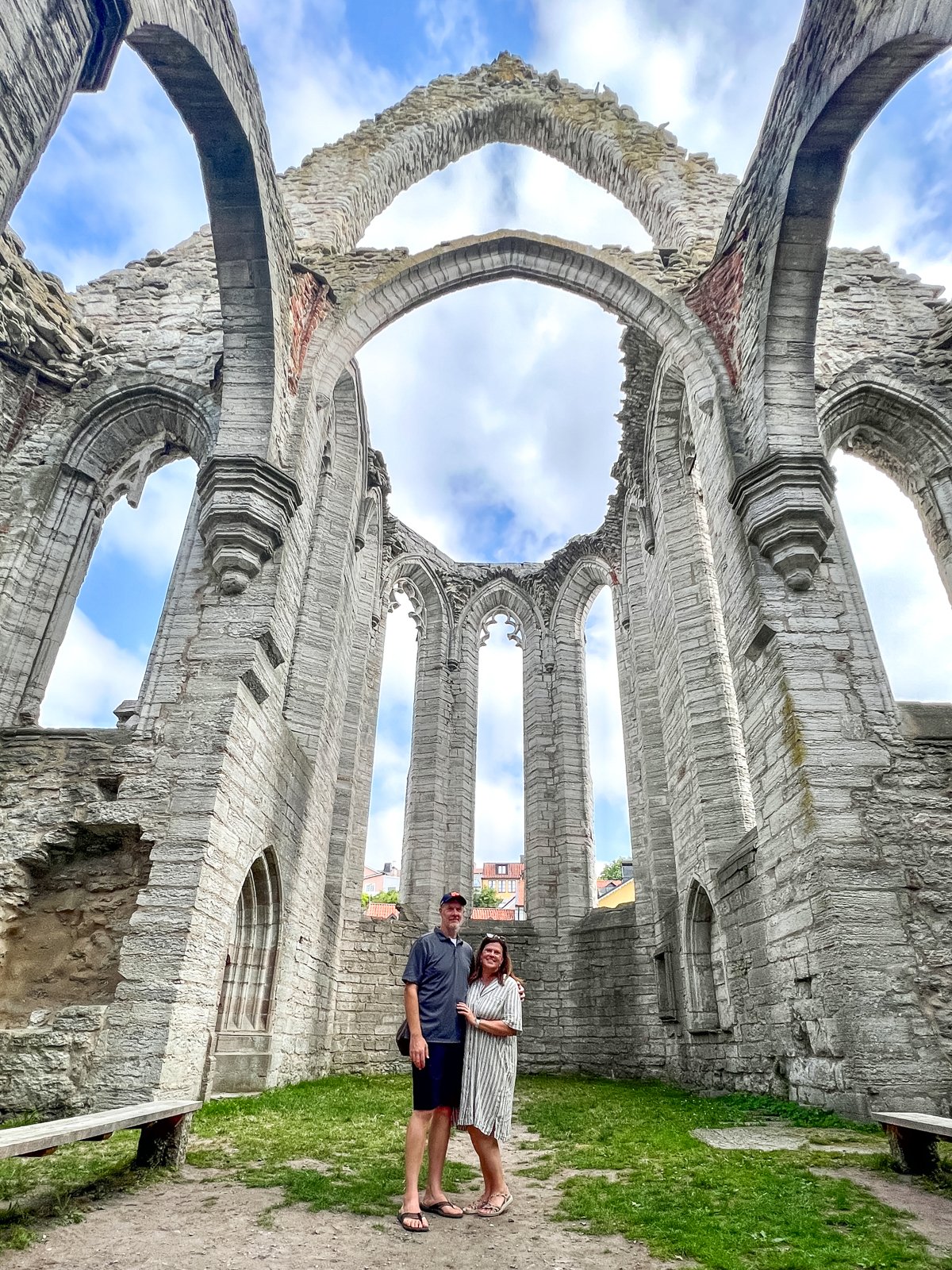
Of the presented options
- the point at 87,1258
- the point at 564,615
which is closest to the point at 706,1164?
the point at 87,1258

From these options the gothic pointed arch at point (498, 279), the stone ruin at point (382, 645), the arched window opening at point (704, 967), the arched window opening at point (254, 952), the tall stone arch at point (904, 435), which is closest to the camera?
the stone ruin at point (382, 645)

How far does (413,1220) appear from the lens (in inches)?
106

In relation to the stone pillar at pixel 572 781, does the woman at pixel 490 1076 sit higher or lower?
lower

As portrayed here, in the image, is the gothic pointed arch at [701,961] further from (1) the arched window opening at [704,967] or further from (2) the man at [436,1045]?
(2) the man at [436,1045]

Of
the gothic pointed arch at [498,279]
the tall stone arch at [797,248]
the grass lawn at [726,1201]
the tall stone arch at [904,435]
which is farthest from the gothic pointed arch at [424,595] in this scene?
the grass lawn at [726,1201]

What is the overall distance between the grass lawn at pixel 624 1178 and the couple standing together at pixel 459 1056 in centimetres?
26

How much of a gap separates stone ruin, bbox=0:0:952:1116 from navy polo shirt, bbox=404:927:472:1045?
2.72 metres

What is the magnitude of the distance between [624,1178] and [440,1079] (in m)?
1.18

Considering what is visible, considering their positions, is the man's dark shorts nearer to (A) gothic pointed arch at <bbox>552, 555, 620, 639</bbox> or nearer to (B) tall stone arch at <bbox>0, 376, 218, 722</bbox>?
(B) tall stone arch at <bbox>0, 376, 218, 722</bbox>

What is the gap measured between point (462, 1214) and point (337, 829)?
760 cm

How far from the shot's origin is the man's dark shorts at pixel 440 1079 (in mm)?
2998

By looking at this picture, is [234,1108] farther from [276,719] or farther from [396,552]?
[396,552]

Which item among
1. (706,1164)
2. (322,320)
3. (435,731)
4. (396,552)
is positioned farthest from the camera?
(396,552)

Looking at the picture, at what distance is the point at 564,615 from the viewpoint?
14289mm
